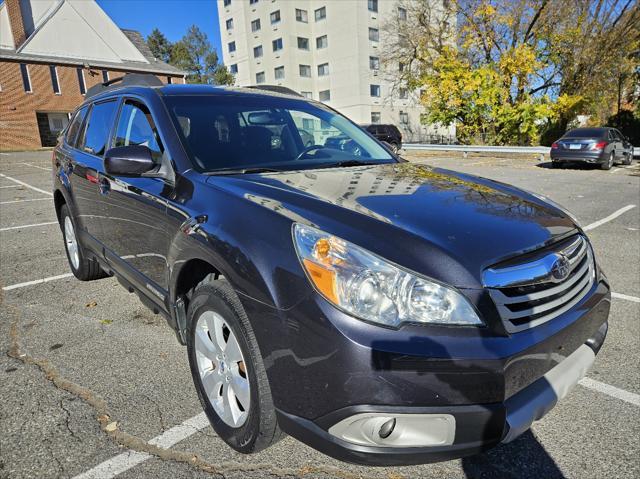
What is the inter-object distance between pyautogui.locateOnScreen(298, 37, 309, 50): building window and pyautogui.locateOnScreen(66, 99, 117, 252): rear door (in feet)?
156

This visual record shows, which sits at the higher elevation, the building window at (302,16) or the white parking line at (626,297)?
the building window at (302,16)

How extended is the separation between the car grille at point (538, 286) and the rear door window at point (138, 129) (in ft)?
6.72

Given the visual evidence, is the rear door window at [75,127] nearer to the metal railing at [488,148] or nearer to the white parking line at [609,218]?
the white parking line at [609,218]

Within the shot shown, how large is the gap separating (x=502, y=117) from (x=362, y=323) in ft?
83.0

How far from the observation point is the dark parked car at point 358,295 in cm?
162

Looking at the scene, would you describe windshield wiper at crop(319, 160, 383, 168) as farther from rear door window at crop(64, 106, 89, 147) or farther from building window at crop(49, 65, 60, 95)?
building window at crop(49, 65, 60, 95)

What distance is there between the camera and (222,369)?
2.21 meters

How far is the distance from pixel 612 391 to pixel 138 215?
310 centimetres

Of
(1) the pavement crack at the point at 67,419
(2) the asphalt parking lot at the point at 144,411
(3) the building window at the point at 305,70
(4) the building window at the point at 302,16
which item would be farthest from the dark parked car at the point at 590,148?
(4) the building window at the point at 302,16

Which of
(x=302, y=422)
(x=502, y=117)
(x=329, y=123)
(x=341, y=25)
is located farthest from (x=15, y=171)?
(x=341, y=25)

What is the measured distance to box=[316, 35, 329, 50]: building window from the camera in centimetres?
4647

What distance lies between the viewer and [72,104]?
35.9 metres

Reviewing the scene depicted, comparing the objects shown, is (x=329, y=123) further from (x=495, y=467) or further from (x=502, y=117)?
(x=502, y=117)

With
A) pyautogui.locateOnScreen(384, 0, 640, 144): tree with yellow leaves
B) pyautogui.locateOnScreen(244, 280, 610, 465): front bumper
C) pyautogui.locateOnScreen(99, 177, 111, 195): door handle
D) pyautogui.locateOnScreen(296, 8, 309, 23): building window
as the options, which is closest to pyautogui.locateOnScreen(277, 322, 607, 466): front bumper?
pyautogui.locateOnScreen(244, 280, 610, 465): front bumper
